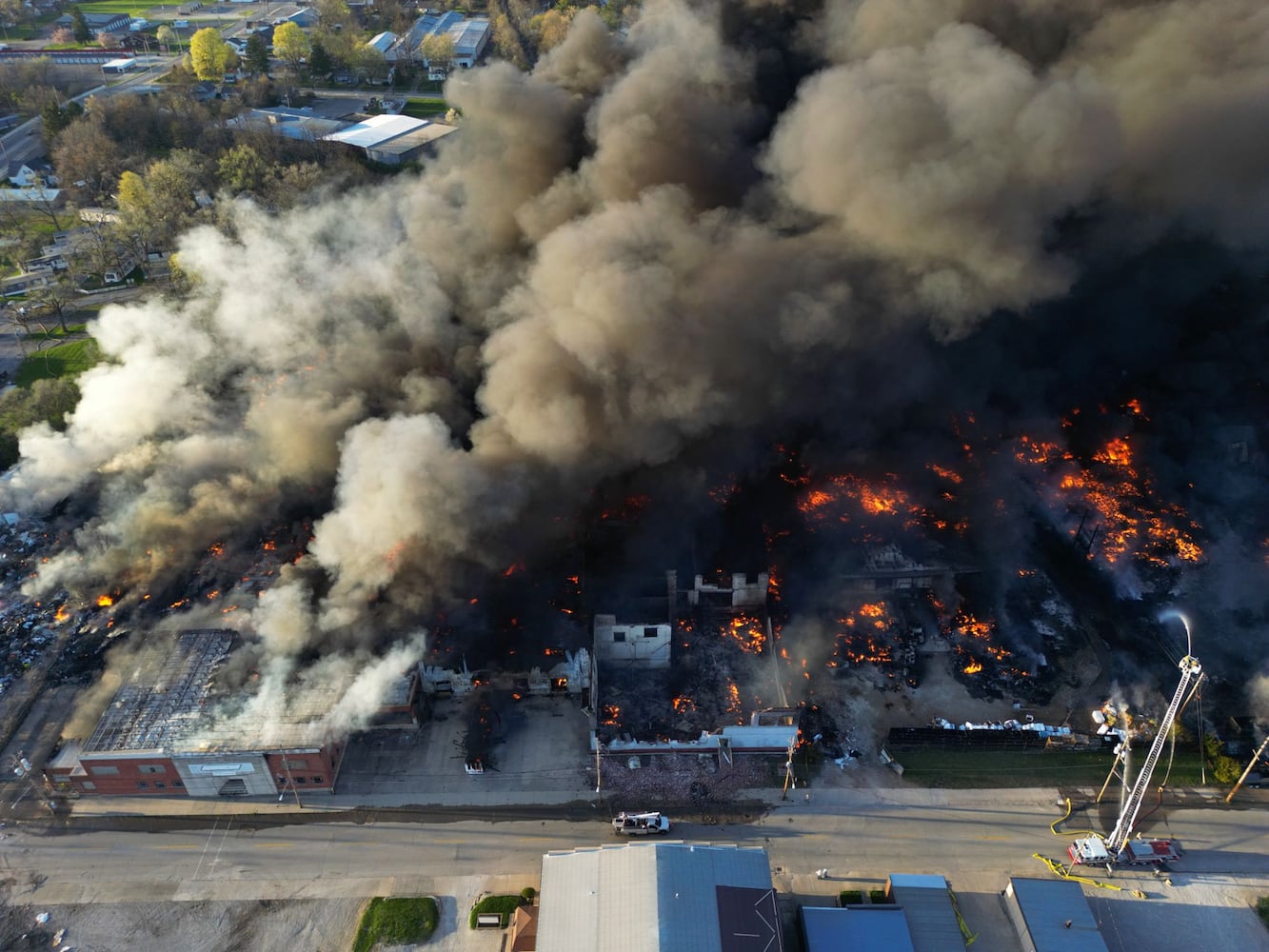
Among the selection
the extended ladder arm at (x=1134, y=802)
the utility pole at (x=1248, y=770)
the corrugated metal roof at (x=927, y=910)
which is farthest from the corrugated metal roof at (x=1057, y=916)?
the utility pole at (x=1248, y=770)

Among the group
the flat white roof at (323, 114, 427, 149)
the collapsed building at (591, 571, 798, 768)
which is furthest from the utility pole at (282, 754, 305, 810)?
the flat white roof at (323, 114, 427, 149)

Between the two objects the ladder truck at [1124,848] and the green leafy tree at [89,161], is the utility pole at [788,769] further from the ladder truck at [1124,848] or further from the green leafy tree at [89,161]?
the green leafy tree at [89,161]

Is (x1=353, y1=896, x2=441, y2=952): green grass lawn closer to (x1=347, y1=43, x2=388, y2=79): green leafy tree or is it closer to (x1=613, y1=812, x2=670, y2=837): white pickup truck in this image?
(x1=613, y1=812, x2=670, y2=837): white pickup truck

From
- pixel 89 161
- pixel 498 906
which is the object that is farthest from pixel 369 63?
pixel 498 906

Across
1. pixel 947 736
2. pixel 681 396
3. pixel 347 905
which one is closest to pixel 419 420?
pixel 681 396

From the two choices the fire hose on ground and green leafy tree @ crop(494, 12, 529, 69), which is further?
green leafy tree @ crop(494, 12, 529, 69)

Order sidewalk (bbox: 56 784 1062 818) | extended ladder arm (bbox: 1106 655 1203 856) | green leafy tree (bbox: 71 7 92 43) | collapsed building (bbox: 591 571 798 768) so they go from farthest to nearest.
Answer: green leafy tree (bbox: 71 7 92 43)
collapsed building (bbox: 591 571 798 768)
sidewalk (bbox: 56 784 1062 818)
extended ladder arm (bbox: 1106 655 1203 856)

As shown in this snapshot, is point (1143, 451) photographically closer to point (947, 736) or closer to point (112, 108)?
point (947, 736)

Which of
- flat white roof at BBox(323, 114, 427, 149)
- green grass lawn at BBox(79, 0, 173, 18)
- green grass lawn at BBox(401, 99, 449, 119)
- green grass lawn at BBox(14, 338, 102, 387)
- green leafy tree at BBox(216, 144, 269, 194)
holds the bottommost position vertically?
green grass lawn at BBox(14, 338, 102, 387)
